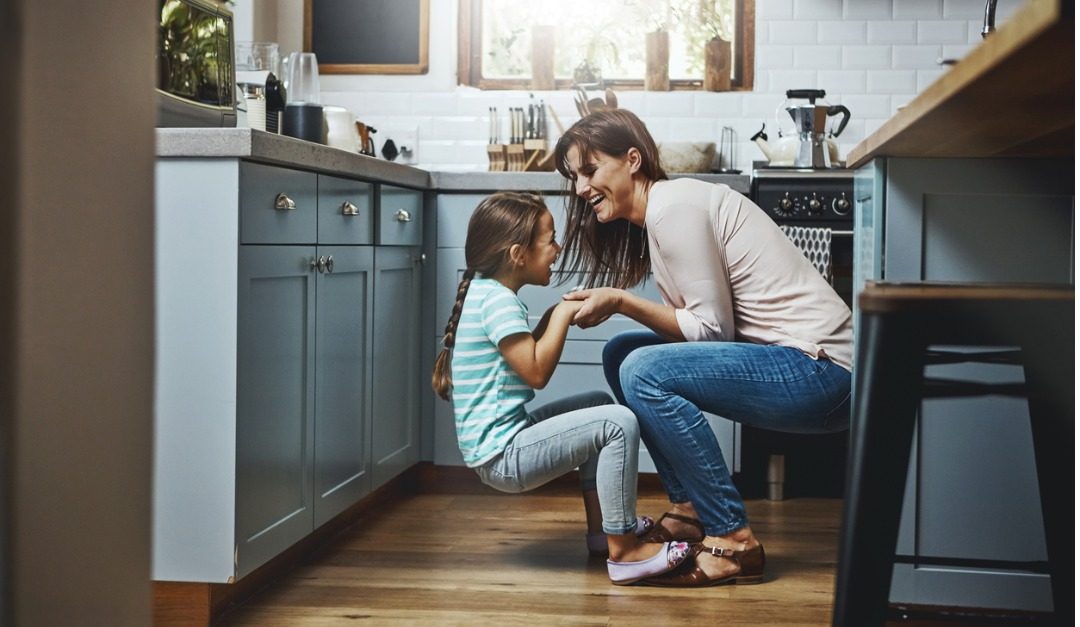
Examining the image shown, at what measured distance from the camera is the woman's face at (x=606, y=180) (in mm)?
2695

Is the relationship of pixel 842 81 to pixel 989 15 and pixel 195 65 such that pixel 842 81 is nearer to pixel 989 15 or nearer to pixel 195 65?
pixel 989 15

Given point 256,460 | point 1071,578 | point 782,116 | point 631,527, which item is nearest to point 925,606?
point 1071,578

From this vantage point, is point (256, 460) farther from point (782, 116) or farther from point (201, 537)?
point (782, 116)

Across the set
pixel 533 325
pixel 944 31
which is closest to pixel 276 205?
pixel 533 325

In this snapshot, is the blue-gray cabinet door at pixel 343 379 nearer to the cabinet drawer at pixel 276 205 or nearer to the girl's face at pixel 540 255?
the cabinet drawer at pixel 276 205

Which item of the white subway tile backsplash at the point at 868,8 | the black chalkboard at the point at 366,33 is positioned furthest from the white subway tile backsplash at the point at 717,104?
the black chalkboard at the point at 366,33

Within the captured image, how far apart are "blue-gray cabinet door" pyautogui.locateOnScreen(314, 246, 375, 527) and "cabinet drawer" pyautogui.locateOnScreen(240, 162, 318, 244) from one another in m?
0.13

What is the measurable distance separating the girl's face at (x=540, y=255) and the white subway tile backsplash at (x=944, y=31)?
2.00 meters

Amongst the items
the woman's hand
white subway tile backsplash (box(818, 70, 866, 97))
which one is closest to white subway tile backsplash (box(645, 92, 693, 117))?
white subway tile backsplash (box(818, 70, 866, 97))

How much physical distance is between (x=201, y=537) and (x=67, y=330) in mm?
1547

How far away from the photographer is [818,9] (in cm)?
410

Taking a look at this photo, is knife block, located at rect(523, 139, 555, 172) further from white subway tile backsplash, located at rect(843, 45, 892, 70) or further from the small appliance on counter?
white subway tile backsplash, located at rect(843, 45, 892, 70)

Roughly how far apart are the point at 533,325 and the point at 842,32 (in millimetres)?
1594

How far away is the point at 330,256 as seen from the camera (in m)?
2.62
